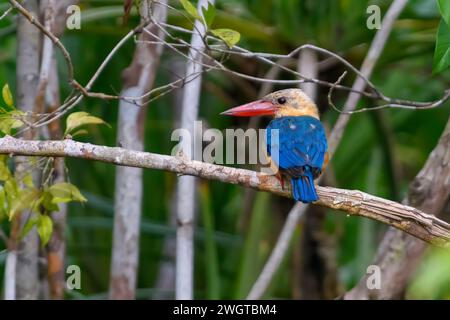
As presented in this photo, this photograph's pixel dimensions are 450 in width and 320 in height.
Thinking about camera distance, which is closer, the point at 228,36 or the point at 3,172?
the point at 228,36

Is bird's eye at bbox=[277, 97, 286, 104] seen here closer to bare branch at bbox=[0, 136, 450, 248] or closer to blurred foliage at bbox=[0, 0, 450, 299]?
blurred foliage at bbox=[0, 0, 450, 299]

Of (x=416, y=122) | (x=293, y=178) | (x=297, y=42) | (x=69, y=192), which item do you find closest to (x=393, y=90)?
(x=416, y=122)

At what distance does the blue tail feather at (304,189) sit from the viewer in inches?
93.4

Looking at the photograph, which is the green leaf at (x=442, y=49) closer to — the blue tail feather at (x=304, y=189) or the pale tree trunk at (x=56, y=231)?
the blue tail feather at (x=304, y=189)

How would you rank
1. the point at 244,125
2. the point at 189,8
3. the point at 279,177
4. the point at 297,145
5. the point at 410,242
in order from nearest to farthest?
the point at 189,8
the point at 279,177
the point at 297,145
the point at 410,242
the point at 244,125

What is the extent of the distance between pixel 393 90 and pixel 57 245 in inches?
81.2

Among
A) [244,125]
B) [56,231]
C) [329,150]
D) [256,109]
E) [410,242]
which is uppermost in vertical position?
[244,125]

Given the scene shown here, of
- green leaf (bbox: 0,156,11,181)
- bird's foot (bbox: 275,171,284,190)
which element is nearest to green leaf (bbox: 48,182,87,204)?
green leaf (bbox: 0,156,11,181)

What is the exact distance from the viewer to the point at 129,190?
3209mm

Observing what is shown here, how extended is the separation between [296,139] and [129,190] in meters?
0.77

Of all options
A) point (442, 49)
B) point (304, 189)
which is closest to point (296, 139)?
point (304, 189)

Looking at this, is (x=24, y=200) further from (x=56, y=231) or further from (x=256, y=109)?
(x=256, y=109)

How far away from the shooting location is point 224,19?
349 centimetres
